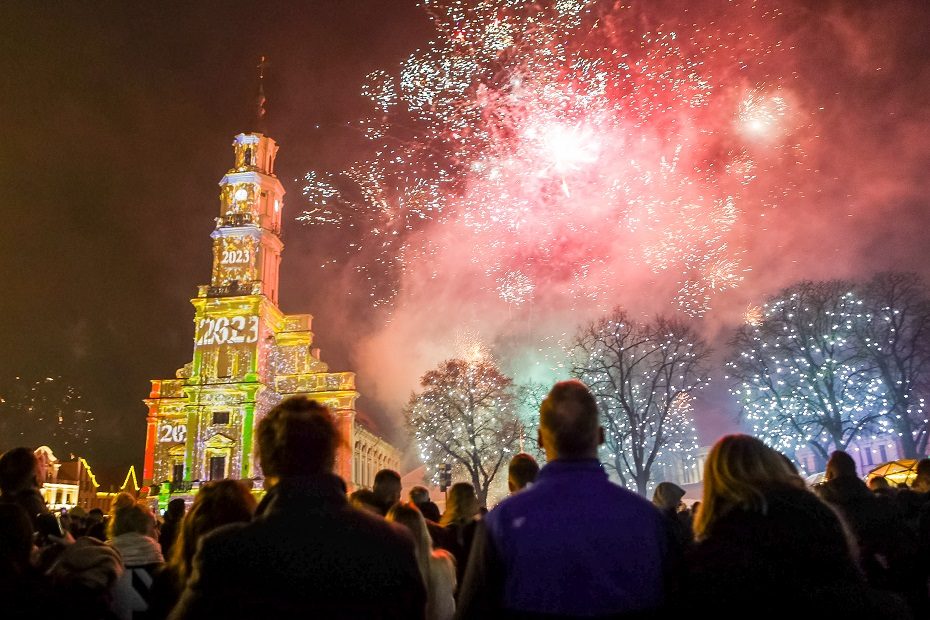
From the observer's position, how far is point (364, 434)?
222ft

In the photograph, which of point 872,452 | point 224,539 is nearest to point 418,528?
point 224,539

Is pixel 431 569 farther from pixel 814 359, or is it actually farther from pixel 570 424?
pixel 814 359

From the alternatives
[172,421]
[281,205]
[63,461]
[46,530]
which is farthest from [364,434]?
[46,530]

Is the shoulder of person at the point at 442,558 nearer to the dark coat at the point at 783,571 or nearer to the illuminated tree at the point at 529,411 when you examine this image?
the dark coat at the point at 783,571

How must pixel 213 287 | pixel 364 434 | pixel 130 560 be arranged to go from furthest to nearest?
pixel 364 434 → pixel 213 287 → pixel 130 560

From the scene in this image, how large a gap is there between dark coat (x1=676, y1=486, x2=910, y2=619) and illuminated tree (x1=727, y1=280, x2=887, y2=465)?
31.8 metres

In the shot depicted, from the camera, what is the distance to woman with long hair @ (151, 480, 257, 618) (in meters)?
3.55

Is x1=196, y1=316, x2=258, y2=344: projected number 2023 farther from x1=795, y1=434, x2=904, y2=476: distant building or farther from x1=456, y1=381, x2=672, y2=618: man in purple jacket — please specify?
x1=456, y1=381, x2=672, y2=618: man in purple jacket

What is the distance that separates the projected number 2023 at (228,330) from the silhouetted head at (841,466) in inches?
1876

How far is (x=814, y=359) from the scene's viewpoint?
34969mm

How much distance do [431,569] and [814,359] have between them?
3581 cm

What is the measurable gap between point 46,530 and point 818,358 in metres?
37.1

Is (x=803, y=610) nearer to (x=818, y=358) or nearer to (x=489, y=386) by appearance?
(x=818, y=358)

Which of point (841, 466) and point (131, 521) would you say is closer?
point (131, 521)
